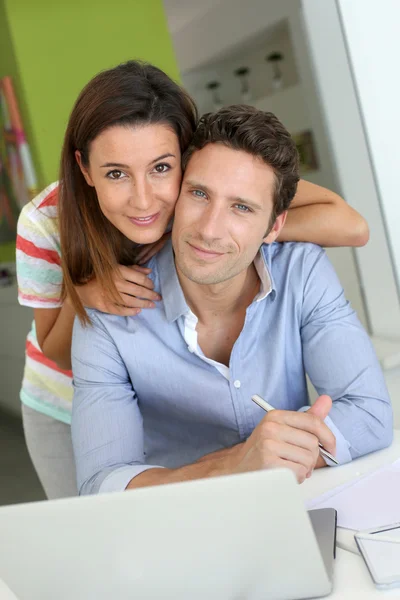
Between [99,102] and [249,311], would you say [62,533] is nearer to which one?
[249,311]

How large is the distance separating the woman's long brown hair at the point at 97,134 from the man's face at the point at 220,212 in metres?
0.12

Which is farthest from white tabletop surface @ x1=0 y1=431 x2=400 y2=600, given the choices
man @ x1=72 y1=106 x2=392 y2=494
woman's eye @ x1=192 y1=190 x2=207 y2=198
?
woman's eye @ x1=192 y1=190 x2=207 y2=198

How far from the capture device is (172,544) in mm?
859

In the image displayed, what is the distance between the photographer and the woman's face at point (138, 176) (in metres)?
1.56

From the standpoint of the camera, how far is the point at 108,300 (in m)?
1.66

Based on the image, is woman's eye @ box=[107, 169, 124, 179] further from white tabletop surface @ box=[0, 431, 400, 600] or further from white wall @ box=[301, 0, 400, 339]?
white wall @ box=[301, 0, 400, 339]

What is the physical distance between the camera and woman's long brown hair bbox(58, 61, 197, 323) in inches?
62.3

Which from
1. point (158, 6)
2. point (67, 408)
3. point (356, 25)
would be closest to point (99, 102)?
point (67, 408)

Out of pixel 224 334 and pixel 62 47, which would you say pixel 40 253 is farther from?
pixel 62 47

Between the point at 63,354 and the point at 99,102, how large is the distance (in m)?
0.69

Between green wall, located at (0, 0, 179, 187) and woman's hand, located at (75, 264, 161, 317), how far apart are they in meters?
2.44

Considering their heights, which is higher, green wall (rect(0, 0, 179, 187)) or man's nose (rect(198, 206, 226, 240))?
green wall (rect(0, 0, 179, 187))

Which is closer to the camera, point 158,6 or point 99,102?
point 99,102

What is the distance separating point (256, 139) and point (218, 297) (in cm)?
36
